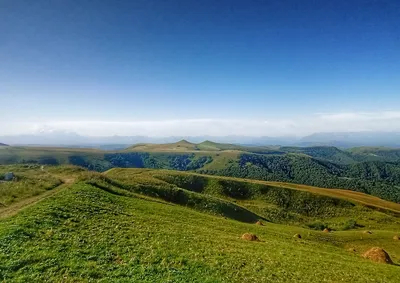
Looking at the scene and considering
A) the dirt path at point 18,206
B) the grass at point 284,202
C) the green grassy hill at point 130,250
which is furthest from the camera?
the grass at point 284,202

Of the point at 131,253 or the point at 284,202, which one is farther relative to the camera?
the point at 284,202

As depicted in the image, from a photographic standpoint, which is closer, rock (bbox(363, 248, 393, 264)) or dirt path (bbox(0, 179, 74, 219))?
dirt path (bbox(0, 179, 74, 219))

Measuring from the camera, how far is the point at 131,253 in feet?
69.1

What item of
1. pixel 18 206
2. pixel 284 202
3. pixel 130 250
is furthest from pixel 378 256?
pixel 284 202

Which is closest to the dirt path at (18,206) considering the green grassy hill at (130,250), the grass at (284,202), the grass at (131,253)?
the green grassy hill at (130,250)

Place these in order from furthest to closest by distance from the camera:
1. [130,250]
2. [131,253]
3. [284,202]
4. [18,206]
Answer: [284,202]
[18,206]
[130,250]
[131,253]

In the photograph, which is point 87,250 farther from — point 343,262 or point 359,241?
point 359,241

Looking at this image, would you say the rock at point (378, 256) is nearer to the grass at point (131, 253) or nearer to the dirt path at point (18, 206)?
the grass at point (131, 253)

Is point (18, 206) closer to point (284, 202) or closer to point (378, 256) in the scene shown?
point (378, 256)

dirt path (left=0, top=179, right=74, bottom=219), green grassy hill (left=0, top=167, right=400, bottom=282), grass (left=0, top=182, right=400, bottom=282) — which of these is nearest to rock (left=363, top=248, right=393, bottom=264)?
green grassy hill (left=0, top=167, right=400, bottom=282)

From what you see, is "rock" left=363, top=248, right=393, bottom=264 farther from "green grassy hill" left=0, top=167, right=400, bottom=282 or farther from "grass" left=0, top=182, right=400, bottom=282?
"grass" left=0, top=182, right=400, bottom=282

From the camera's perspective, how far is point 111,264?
18906 mm

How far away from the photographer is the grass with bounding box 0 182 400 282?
696 inches

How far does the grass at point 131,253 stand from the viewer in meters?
17.7
